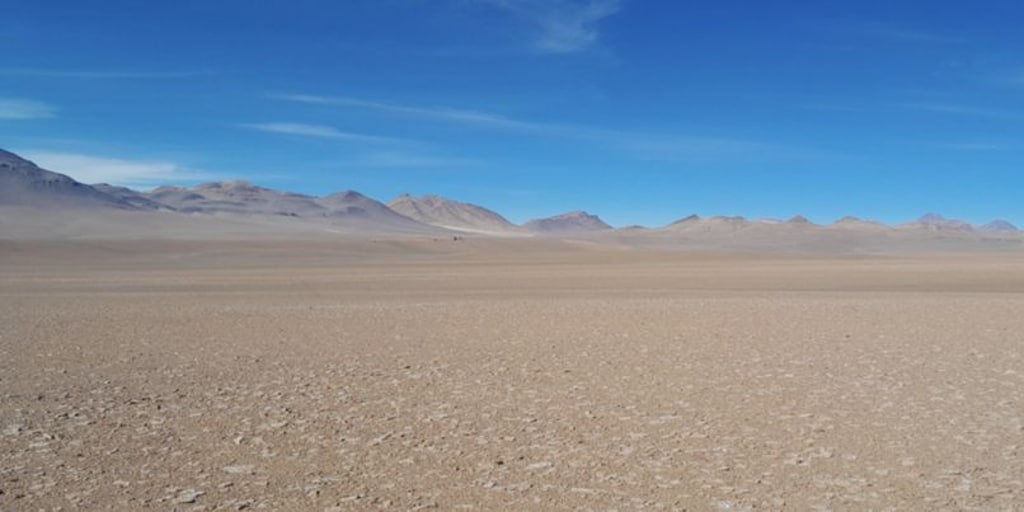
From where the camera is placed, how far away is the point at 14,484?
6.12 m

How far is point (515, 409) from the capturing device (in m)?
8.70

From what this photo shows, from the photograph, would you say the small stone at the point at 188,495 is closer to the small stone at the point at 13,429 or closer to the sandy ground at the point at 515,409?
the sandy ground at the point at 515,409

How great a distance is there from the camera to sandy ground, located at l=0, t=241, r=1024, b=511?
19.7 feet

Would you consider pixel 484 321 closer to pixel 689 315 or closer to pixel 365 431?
pixel 689 315

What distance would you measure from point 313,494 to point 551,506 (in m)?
1.77

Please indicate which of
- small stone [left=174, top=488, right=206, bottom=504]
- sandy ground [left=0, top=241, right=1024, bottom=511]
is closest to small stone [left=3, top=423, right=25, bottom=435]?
sandy ground [left=0, top=241, right=1024, bottom=511]

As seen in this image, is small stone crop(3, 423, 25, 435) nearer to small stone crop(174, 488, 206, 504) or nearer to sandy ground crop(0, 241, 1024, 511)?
sandy ground crop(0, 241, 1024, 511)

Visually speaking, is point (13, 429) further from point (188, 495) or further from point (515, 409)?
point (515, 409)

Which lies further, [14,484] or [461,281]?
[461,281]

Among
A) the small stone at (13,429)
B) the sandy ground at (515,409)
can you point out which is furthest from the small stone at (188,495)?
the small stone at (13,429)

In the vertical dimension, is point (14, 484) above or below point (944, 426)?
below

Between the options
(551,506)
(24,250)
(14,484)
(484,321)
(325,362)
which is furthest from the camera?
(24,250)

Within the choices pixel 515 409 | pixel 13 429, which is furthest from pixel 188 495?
pixel 515 409

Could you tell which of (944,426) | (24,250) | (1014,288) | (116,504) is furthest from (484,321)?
(24,250)
